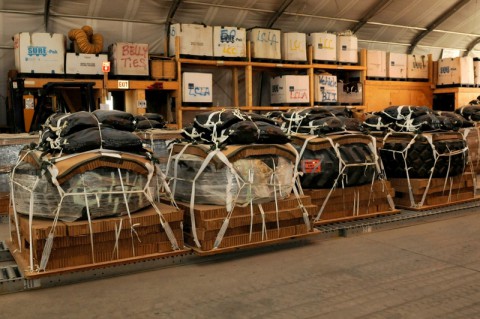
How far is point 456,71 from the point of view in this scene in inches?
603

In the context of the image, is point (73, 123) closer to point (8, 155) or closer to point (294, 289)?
point (294, 289)

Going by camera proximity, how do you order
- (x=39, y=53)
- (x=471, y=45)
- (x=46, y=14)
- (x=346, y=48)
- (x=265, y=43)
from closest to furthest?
1. (x=39, y=53)
2. (x=46, y=14)
3. (x=265, y=43)
4. (x=346, y=48)
5. (x=471, y=45)

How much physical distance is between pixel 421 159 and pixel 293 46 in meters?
6.78

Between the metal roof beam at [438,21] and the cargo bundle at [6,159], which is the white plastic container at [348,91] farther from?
the cargo bundle at [6,159]

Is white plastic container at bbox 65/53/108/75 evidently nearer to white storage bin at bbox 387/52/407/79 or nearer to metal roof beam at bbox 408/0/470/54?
white storage bin at bbox 387/52/407/79

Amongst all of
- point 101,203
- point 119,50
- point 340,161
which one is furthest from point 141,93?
point 101,203

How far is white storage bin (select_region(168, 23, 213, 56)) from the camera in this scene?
11727 mm

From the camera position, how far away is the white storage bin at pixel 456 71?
1525cm

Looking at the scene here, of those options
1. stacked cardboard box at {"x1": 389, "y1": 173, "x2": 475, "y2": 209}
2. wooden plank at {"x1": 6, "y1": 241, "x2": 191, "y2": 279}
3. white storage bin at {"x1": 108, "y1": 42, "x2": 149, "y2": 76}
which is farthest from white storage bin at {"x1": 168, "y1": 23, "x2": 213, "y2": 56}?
wooden plank at {"x1": 6, "y1": 241, "x2": 191, "y2": 279}

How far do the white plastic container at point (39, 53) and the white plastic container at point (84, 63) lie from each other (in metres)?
0.14

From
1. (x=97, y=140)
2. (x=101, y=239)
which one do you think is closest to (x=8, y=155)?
(x=97, y=140)

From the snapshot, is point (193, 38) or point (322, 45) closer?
point (193, 38)

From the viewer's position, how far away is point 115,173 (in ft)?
15.2

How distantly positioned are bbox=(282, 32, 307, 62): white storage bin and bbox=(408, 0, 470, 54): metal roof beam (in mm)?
4946
